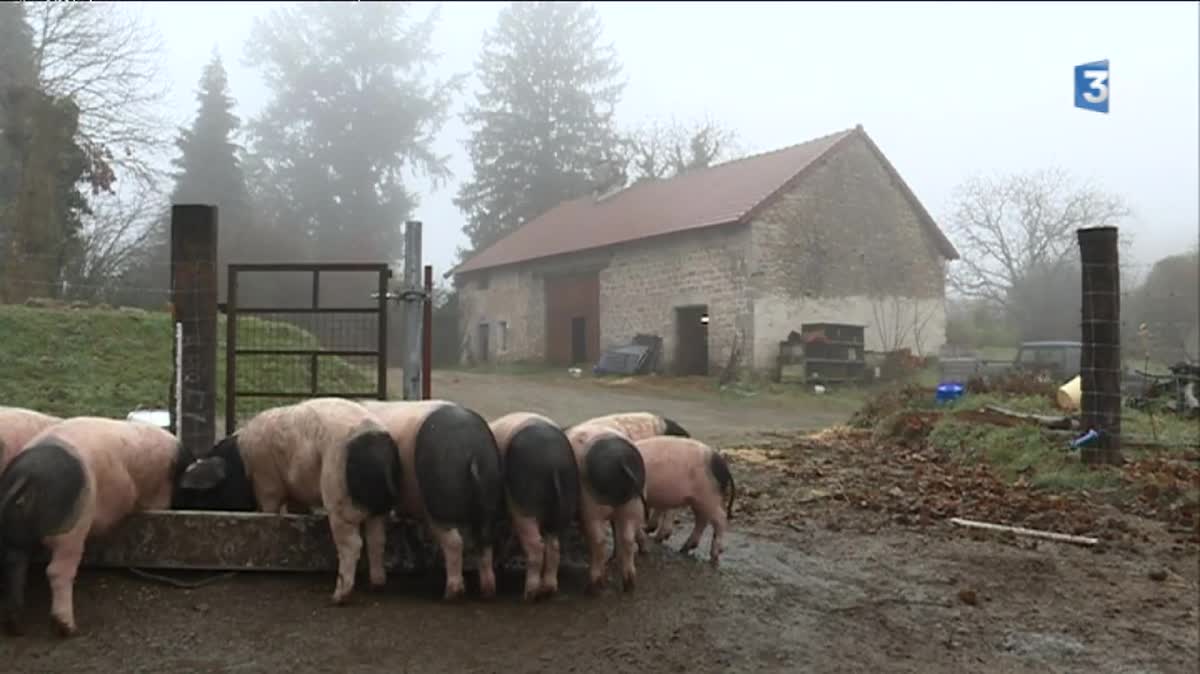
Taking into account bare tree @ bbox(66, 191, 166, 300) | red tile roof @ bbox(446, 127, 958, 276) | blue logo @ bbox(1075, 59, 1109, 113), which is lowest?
bare tree @ bbox(66, 191, 166, 300)

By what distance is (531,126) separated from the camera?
35.4 m

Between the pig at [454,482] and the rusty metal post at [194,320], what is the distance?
2005 mm

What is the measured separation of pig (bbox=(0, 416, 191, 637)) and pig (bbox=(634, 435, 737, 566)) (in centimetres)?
231

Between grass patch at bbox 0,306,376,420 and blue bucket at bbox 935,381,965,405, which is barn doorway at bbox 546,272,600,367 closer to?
blue bucket at bbox 935,381,965,405

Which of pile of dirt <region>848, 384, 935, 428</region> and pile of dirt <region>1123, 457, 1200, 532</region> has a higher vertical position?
pile of dirt <region>848, 384, 935, 428</region>

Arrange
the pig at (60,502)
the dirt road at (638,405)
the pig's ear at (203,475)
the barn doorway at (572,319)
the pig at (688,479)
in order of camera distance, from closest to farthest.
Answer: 1. the pig at (60,502)
2. the pig's ear at (203,475)
3. the pig at (688,479)
4. the dirt road at (638,405)
5. the barn doorway at (572,319)

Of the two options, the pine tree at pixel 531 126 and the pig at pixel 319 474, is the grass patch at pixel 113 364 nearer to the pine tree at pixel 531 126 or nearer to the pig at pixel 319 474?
the pig at pixel 319 474

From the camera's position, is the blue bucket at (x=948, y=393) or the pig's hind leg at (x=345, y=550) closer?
the pig's hind leg at (x=345, y=550)

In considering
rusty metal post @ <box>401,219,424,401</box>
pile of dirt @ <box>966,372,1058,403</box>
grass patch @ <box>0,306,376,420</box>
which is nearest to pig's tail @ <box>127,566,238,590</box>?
rusty metal post @ <box>401,219,424,401</box>

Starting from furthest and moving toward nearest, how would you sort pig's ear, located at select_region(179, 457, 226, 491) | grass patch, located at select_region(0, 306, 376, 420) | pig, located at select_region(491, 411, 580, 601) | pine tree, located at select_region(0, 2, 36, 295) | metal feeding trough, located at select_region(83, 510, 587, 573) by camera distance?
grass patch, located at select_region(0, 306, 376, 420) → pine tree, located at select_region(0, 2, 36, 295) → pig's ear, located at select_region(179, 457, 226, 491) → metal feeding trough, located at select_region(83, 510, 587, 573) → pig, located at select_region(491, 411, 580, 601)

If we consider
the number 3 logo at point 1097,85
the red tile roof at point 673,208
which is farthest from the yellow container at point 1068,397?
the red tile roof at point 673,208

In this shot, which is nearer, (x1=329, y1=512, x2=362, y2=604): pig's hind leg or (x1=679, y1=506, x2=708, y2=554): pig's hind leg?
(x1=329, y1=512, x2=362, y2=604): pig's hind leg

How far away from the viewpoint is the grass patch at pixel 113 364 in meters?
8.59

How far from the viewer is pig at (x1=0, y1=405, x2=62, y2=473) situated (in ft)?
13.4
